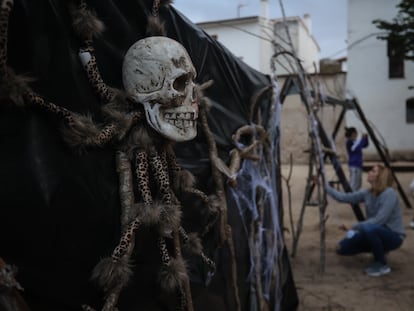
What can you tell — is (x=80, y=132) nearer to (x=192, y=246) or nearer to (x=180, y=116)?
(x=180, y=116)

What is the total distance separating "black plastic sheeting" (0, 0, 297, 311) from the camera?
1.01m

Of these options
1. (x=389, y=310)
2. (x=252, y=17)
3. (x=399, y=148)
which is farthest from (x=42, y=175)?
(x=252, y=17)

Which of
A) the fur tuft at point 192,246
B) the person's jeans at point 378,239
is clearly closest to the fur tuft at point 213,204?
the fur tuft at point 192,246

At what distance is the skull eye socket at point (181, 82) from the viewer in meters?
1.33

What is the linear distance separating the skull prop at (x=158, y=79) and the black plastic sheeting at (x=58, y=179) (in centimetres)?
8

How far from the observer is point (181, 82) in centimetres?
136

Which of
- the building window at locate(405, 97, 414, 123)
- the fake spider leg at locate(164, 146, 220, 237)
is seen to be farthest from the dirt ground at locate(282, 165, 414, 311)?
the building window at locate(405, 97, 414, 123)

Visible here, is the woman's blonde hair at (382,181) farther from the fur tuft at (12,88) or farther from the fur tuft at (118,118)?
the fur tuft at (12,88)

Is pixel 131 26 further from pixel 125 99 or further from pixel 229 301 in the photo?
pixel 229 301

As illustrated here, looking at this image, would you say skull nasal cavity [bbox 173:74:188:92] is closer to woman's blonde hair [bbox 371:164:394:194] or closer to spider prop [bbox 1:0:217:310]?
spider prop [bbox 1:0:217:310]

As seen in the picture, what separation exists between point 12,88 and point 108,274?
1.79 ft

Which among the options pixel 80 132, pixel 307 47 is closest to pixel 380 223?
pixel 80 132

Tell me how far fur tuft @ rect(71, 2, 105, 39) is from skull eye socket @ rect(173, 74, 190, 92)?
295 mm

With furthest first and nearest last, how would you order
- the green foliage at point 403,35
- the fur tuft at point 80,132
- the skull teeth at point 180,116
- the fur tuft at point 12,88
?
1. the green foliage at point 403,35
2. the skull teeth at point 180,116
3. the fur tuft at point 80,132
4. the fur tuft at point 12,88
